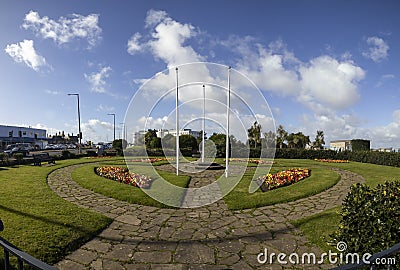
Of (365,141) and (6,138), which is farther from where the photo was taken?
(6,138)

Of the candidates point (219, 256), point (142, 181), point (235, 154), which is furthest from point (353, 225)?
point (235, 154)

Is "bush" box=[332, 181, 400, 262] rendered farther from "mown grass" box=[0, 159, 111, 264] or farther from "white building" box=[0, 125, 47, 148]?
"white building" box=[0, 125, 47, 148]

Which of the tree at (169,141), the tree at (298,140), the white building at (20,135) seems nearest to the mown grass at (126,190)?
the tree at (169,141)

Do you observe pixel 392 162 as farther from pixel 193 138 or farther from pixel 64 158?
pixel 64 158

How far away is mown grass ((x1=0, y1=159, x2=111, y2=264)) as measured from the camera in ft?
14.6

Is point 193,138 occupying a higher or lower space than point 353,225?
higher

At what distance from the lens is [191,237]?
517cm

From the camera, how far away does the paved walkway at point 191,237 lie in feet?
13.5

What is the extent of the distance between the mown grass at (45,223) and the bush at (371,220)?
15.3ft

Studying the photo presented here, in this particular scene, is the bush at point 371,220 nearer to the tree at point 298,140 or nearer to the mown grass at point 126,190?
the mown grass at point 126,190

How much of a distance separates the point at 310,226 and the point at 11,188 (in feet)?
33.7

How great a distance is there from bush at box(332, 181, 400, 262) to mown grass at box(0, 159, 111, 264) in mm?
4673

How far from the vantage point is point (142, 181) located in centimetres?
1029

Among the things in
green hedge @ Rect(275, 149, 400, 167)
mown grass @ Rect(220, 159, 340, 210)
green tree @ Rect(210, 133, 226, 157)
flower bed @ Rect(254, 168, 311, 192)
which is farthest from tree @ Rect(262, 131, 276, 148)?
green hedge @ Rect(275, 149, 400, 167)
